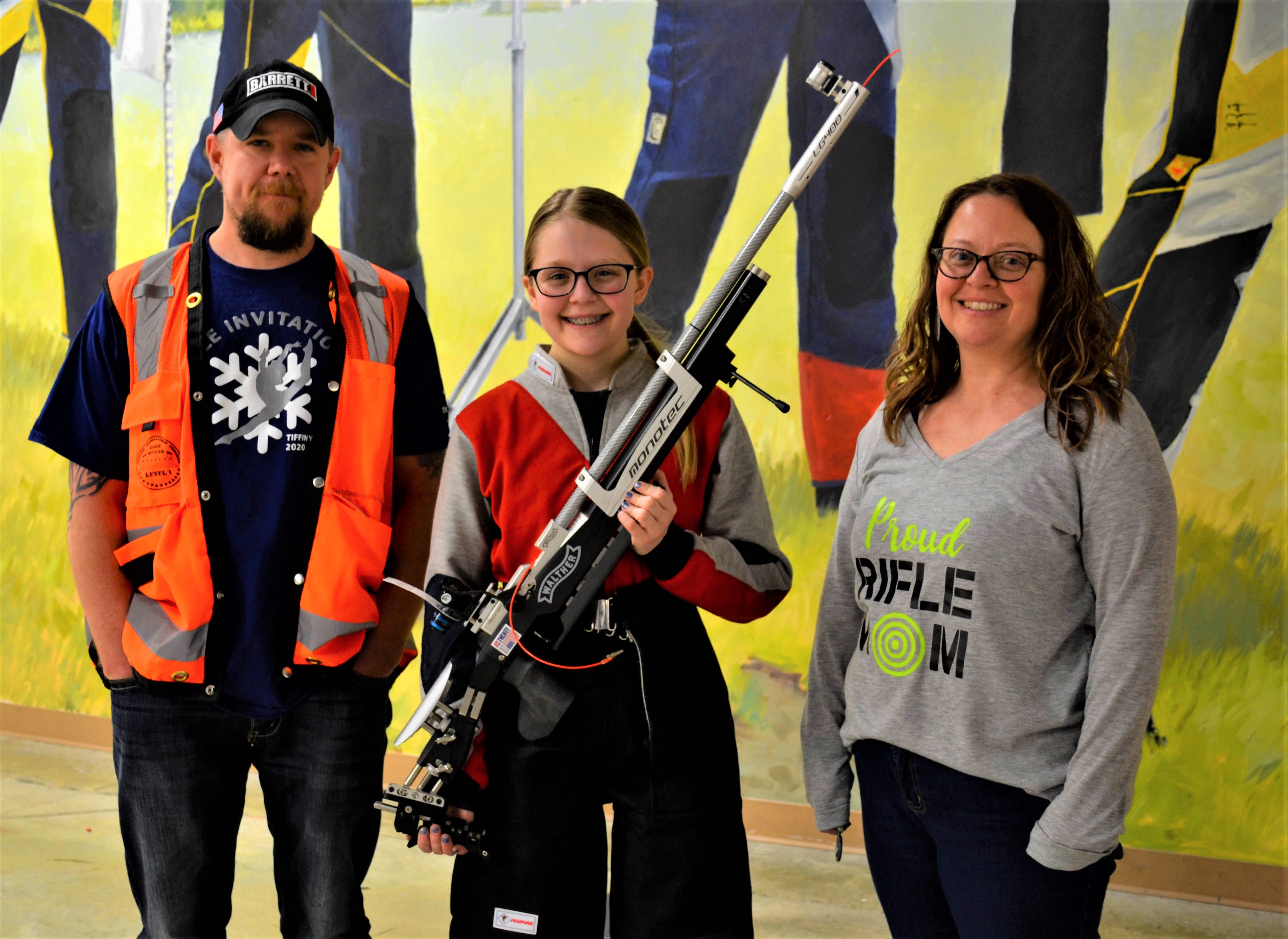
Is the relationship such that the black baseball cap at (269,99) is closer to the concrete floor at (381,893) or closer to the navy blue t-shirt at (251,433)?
the navy blue t-shirt at (251,433)

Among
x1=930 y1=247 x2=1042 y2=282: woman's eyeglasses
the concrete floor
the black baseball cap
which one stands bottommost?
the concrete floor

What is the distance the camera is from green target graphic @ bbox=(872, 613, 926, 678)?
146 cm

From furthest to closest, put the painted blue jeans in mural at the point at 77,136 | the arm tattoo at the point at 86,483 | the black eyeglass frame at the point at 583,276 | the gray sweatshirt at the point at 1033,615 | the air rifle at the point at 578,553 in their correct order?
the painted blue jeans in mural at the point at 77,136
the arm tattoo at the point at 86,483
the black eyeglass frame at the point at 583,276
the air rifle at the point at 578,553
the gray sweatshirt at the point at 1033,615

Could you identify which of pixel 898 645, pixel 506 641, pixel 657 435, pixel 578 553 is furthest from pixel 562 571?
pixel 898 645

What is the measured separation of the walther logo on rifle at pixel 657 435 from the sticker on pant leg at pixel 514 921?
697 mm

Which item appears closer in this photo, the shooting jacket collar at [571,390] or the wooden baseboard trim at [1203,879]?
the shooting jacket collar at [571,390]

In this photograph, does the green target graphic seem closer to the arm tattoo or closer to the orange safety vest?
the orange safety vest

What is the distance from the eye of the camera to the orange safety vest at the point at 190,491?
1.74 m

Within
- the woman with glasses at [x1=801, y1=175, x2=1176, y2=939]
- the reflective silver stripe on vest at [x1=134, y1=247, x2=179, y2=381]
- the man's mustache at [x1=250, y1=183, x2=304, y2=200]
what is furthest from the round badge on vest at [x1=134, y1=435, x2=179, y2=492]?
the woman with glasses at [x1=801, y1=175, x2=1176, y2=939]

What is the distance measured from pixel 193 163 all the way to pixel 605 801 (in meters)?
3.18

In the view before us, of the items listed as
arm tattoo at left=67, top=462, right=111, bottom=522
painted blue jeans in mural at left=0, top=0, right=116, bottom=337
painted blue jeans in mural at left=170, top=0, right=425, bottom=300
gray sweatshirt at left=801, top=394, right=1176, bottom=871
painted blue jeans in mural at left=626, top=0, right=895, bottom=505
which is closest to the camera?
gray sweatshirt at left=801, top=394, right=1176, bottom=871

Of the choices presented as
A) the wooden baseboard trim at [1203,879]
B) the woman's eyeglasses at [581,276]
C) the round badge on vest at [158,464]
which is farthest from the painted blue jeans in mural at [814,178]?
the round badge on vest at [158,464]

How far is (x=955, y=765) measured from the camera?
140 centimetres

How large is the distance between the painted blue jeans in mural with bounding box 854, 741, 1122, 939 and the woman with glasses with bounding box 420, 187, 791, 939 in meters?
0.27
